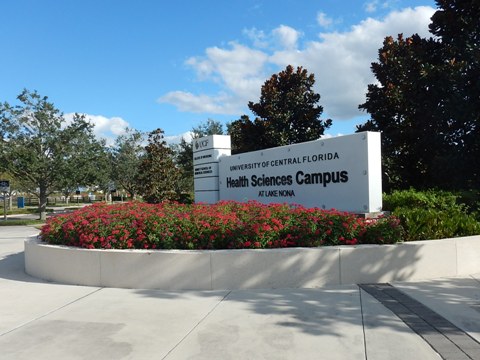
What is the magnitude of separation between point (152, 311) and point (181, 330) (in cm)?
83

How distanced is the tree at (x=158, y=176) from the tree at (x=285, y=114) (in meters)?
6.86

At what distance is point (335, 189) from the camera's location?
31.0ft

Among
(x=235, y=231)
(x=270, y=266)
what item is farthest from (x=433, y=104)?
(x=270, y=266)

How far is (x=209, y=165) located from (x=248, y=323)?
34.1 feet

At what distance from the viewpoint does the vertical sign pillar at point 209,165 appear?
47.9ft

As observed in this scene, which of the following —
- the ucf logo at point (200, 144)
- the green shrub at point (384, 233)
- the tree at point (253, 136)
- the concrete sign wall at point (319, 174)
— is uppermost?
the tree at point (253, 136)

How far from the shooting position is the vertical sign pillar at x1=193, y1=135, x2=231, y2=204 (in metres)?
14.6

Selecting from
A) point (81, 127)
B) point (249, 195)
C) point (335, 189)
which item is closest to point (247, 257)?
point (335, 189)

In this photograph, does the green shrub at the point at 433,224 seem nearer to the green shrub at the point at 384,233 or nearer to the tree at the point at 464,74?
the green shrub at the point at 384,233

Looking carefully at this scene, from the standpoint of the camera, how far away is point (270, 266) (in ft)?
20.4

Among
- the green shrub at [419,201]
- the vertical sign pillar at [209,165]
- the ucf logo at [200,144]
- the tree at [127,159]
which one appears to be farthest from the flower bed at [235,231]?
the tree at [127,159]

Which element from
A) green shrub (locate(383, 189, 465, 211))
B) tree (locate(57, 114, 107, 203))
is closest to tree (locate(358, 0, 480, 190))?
green shrub (locate(383, 189, 465, 211))

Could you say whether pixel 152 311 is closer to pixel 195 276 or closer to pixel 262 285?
pixel 195 276

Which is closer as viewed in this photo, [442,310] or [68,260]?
[442,310]
